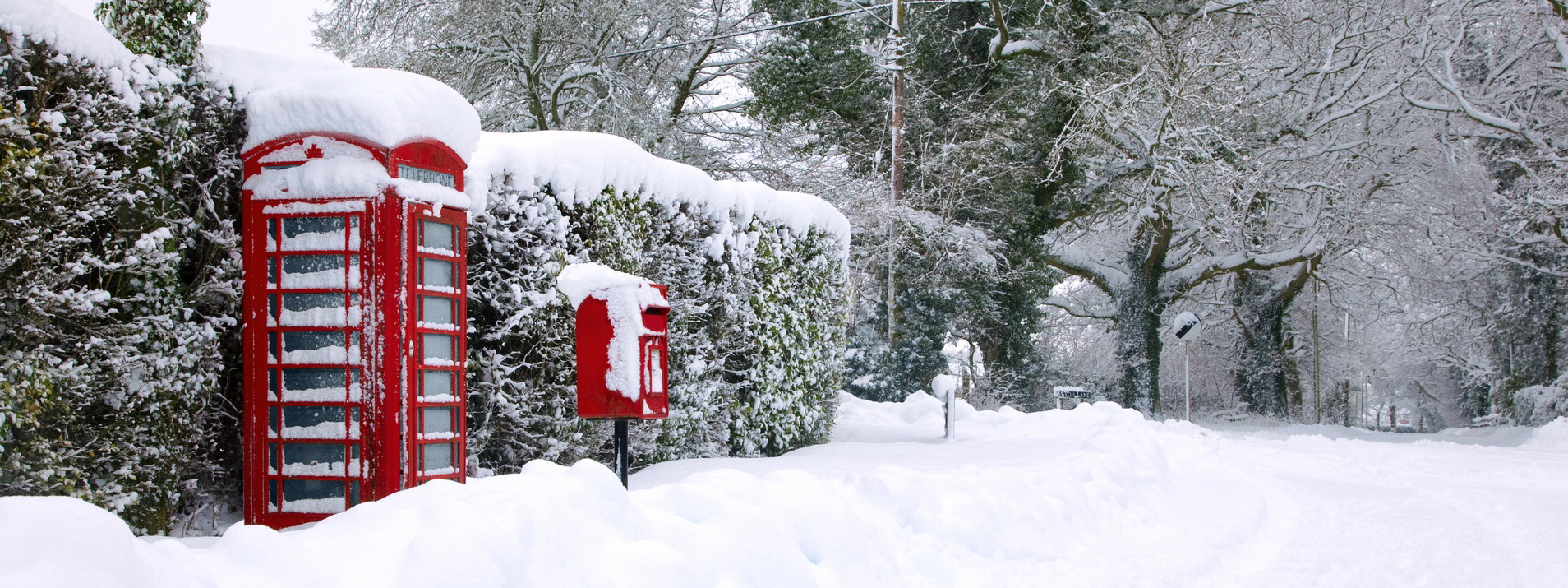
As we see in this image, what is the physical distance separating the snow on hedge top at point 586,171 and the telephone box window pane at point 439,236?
25.7 inches

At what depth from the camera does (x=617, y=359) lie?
20.1 ft

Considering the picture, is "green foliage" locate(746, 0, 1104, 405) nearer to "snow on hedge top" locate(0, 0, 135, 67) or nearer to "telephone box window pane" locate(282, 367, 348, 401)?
"telephone box window pane" locate(282, 367, 348, 401)

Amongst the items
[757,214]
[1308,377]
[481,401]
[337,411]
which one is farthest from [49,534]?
[1308,377]

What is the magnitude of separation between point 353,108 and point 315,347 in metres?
1.29

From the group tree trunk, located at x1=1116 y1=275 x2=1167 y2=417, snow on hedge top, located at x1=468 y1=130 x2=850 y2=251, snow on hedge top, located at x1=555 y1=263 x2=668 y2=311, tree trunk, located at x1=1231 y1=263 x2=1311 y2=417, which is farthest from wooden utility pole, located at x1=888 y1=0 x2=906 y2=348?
snow on hedge top, located at x1=555 y1=263 x2=668 y2=311

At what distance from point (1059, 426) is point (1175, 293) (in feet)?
45.4

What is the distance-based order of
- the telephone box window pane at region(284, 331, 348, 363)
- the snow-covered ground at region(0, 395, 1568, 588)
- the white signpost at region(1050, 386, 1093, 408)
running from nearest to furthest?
the snow-covered ground at region(0, 395, 1568, 588), the telephone box window pane at region(284, 331, 348, 363), the white signpost at region(1050, 386, 1093, 408)

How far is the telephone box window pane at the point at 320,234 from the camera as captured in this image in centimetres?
581

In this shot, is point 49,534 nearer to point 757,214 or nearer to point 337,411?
point 337,411

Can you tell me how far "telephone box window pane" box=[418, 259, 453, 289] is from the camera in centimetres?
611

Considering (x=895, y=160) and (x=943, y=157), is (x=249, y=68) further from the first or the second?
(x=943, y=157)

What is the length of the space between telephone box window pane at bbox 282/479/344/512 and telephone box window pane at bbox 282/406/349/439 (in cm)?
25

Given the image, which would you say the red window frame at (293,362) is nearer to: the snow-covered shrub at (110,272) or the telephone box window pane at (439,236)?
the snow-covered shrub at (110,272)

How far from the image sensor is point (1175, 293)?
1056 inches
